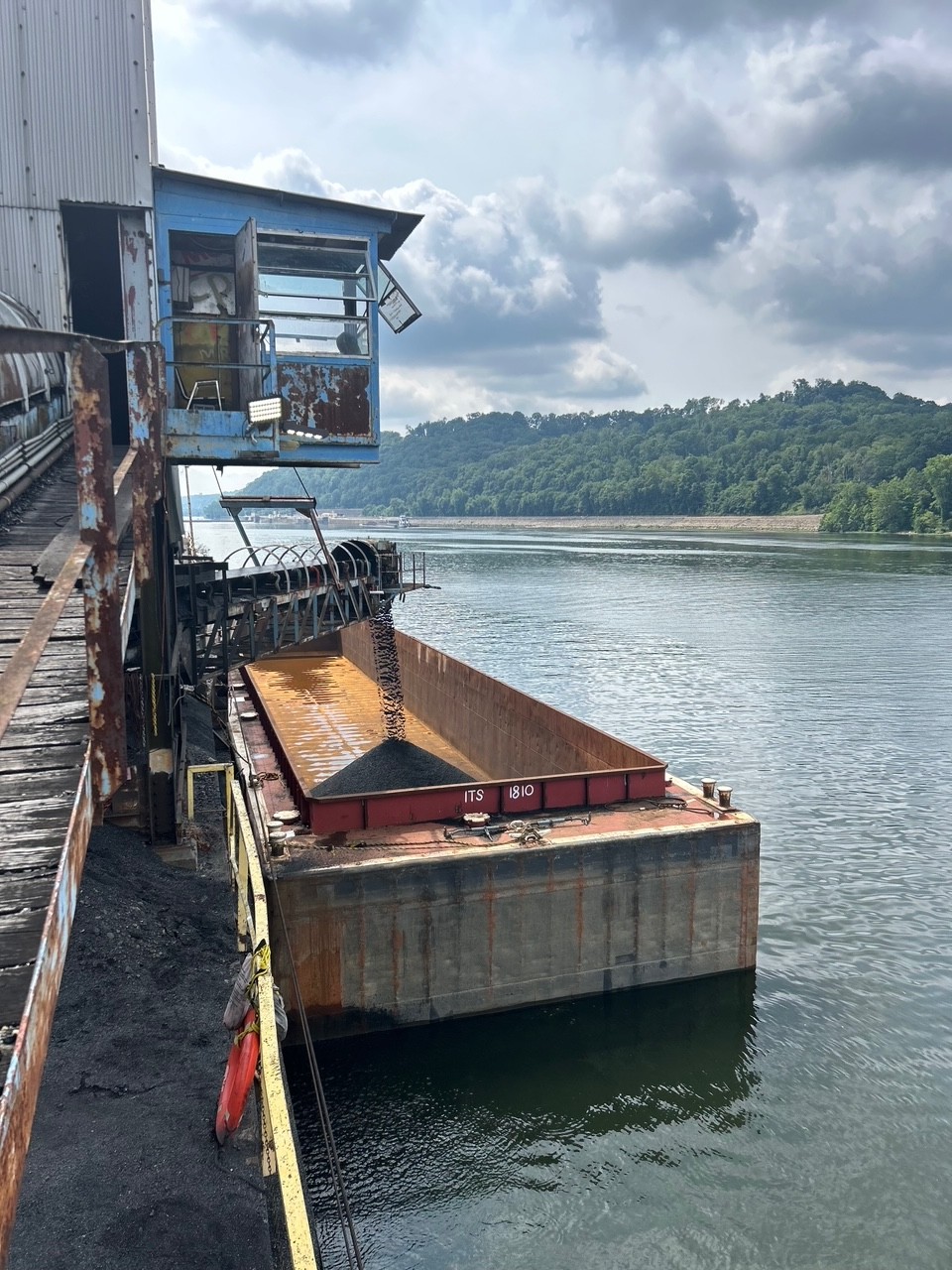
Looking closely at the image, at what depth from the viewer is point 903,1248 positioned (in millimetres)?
9281

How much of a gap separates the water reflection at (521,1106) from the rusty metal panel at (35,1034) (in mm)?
7603

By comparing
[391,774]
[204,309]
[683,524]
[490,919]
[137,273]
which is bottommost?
[490,919]

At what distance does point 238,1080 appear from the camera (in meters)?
7.68

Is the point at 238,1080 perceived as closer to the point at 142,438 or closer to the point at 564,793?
the point at 142,438

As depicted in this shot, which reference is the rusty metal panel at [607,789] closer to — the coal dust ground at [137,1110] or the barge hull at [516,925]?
the barge hull at [516,925]

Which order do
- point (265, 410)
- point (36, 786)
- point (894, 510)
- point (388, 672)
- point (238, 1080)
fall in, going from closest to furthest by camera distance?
point (36, 786), point (238, 1080), point (265, 410), point (388, 672), point (894, 510)

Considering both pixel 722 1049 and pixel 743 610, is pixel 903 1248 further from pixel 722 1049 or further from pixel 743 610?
pixel 743 610

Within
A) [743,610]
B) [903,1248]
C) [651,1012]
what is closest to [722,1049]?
[651,1012]

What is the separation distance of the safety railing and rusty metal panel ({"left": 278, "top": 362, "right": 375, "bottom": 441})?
19.4 ft

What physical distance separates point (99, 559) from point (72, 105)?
39.2ft

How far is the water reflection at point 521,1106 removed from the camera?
392 inches

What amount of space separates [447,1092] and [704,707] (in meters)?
20.0

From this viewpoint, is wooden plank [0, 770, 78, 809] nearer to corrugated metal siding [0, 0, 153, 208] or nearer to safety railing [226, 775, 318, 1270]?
safety railing [226, 775, 318, 1270]

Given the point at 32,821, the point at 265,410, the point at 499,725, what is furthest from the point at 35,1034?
the point at 499,725
